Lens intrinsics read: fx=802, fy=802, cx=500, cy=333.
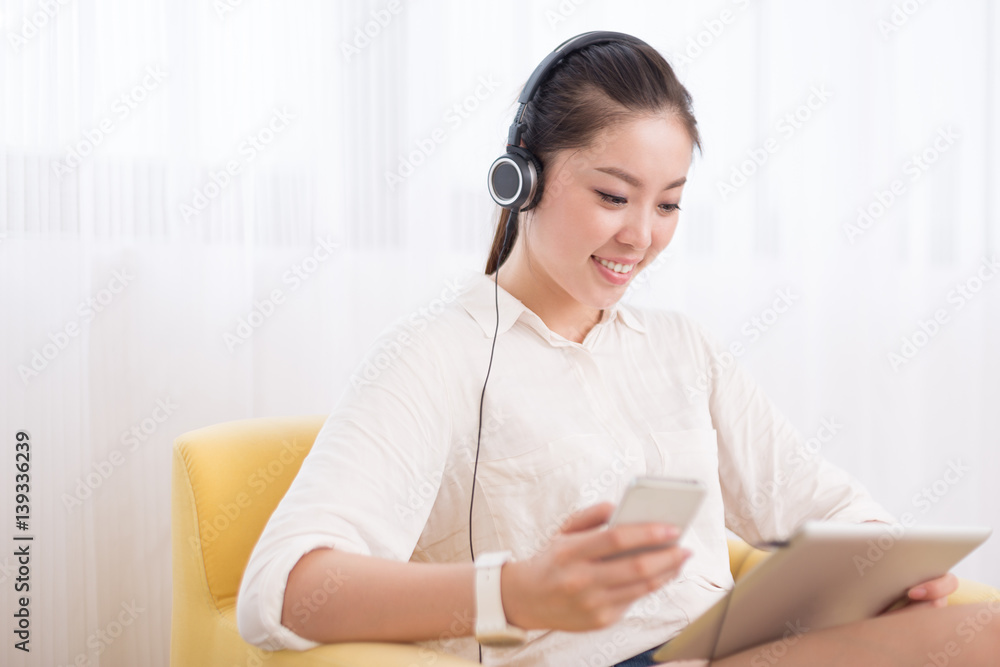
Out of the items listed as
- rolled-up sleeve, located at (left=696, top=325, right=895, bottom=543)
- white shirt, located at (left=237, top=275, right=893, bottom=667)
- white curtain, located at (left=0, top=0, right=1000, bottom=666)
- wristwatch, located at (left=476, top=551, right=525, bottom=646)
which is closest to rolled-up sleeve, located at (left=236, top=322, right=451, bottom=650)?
white shirt, located at (left=237, top=275, right=893, bottom=667)

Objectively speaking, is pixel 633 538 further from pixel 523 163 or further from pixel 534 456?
pixel 523 163

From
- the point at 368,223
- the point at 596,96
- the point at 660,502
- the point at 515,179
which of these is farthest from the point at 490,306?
the point at 368,223

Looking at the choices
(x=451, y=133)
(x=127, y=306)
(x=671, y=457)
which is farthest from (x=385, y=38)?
(x=671, y=457)

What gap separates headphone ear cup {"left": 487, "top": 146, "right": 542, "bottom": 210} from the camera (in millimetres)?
1000

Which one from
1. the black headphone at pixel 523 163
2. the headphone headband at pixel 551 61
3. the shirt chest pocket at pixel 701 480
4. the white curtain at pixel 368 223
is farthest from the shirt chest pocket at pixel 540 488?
the white curtain at pixel 368 223

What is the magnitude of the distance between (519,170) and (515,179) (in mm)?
13

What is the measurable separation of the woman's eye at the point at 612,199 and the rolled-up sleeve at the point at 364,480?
0.28 meters

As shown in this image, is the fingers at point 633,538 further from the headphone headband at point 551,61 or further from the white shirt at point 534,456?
the headphone headband at point 551,61

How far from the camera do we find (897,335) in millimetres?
2168

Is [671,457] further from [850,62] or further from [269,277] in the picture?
[850,62]

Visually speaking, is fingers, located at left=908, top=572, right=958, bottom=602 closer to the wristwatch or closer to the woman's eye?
the wristwatch

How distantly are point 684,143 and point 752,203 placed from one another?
1099 mm

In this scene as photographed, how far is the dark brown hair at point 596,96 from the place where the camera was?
1.01m

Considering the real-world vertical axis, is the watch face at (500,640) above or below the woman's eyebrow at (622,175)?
below
